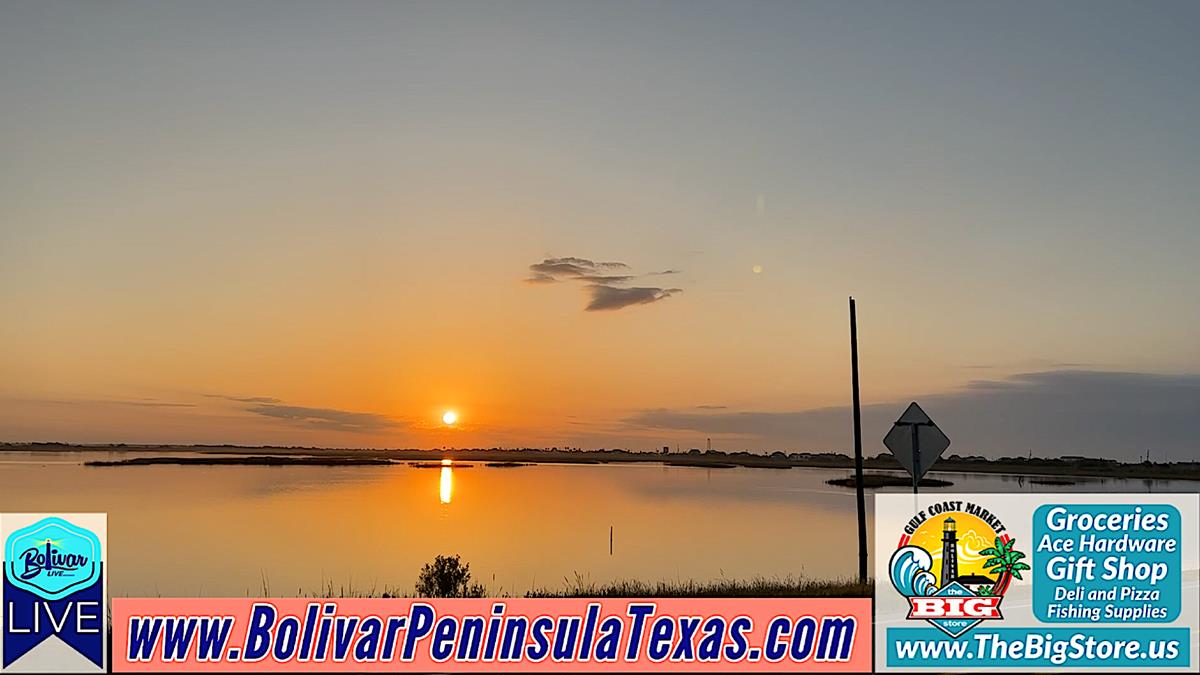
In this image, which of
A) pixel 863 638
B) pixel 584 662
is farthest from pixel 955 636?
pixel 584 662

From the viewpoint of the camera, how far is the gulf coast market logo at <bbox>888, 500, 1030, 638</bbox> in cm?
1543

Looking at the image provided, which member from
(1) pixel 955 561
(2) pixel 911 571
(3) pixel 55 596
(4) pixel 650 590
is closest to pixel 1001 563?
(1) pixel 955 561

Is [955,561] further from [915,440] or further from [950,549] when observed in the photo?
[915,440]

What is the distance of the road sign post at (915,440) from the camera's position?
785 inches

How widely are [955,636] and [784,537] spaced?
119ft

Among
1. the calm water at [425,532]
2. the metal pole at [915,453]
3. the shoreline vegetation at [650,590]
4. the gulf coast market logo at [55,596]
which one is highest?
the metal pole at [915,453]

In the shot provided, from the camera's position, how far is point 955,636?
14.2 meters

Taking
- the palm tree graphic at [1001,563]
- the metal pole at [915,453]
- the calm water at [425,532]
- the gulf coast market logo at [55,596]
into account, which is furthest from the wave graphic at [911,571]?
the calm water at [425,532]

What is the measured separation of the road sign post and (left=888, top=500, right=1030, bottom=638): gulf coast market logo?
3361 mm

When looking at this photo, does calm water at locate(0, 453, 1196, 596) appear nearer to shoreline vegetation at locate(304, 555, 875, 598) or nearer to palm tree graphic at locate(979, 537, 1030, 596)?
shoreline vegetation at locate(304, 555, 875, 598)

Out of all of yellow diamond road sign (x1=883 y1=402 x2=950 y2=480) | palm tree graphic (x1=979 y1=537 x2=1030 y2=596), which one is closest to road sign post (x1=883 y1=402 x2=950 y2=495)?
yellow diamond road sign (x1=883 y1=402 x2=950 y2=480)

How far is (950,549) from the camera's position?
16078mm

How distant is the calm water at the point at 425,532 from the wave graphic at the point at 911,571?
17901 mm

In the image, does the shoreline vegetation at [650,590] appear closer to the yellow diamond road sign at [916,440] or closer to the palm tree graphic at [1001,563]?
the yellow diamond road sign at [916,440]
